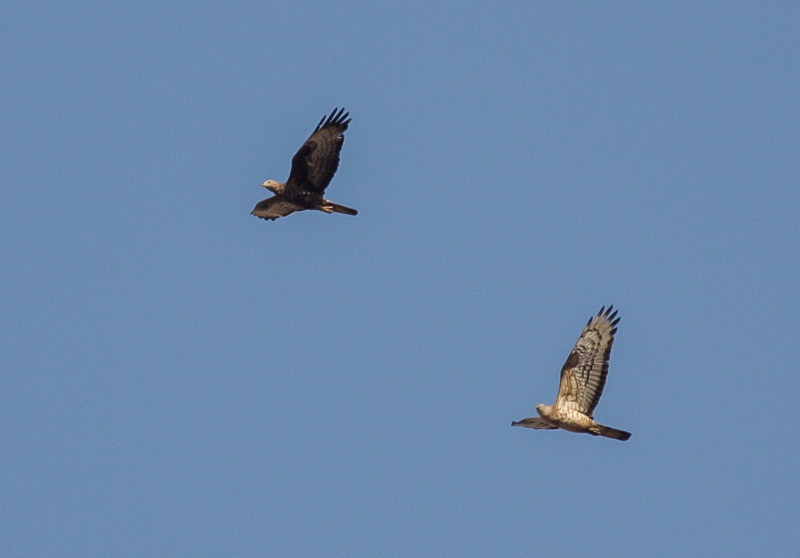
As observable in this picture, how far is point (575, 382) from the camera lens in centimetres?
1734

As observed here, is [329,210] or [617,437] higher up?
[329,210]

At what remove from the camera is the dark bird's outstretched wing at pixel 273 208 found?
19.8 m

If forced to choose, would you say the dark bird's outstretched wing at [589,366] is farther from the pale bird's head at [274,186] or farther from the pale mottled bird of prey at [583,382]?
the pale bird's head at [274,186]

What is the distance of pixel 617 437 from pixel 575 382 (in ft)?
3.91

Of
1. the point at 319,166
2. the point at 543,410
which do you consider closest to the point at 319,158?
the point at 319,166

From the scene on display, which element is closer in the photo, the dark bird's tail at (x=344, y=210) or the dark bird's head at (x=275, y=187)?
the dark bird's tail at (x=344, y=210)

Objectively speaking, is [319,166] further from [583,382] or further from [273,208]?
[583,382]

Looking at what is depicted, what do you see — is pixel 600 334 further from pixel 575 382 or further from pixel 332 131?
pixel 332 131

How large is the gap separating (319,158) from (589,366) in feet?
18.5

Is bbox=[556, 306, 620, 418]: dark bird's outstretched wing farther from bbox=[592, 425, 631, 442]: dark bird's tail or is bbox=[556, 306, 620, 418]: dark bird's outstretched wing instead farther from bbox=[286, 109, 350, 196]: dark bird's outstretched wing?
bbox=[286, 109, 350, 196]: dark bird's outstretched wing

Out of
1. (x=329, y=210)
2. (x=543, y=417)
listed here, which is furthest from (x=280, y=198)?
(x=543, y=417)

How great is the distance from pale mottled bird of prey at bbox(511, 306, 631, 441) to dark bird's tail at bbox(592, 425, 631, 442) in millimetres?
143

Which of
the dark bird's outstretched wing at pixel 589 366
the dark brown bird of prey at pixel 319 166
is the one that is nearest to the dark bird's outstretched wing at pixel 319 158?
the dark brown bird of prey at pixel 319 166

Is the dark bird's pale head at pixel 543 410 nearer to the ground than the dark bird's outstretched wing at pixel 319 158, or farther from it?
nearer to the ground
